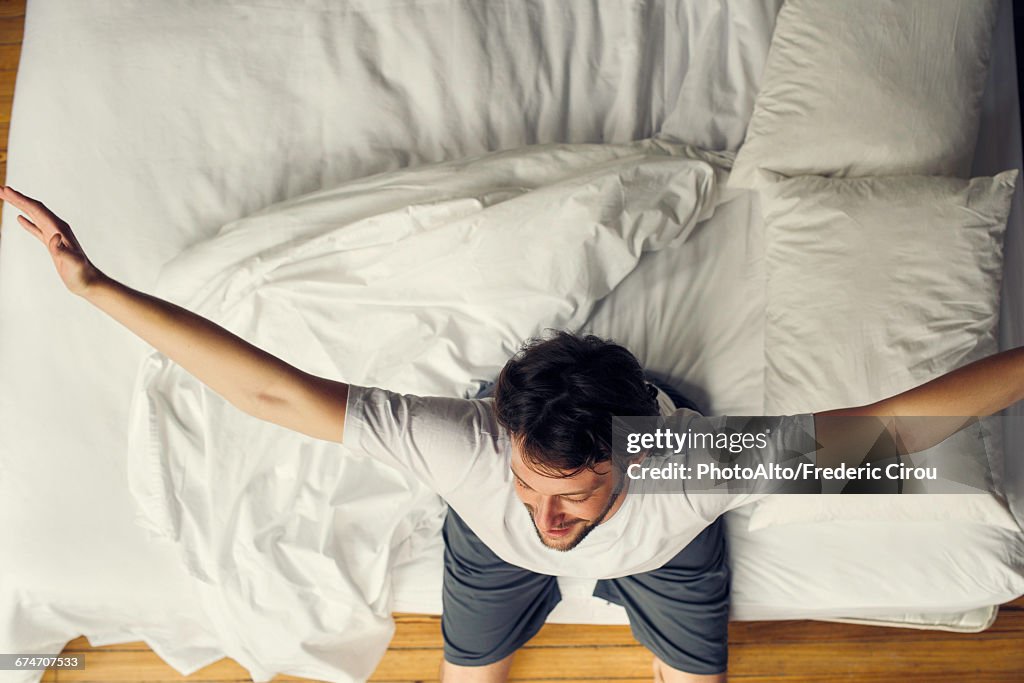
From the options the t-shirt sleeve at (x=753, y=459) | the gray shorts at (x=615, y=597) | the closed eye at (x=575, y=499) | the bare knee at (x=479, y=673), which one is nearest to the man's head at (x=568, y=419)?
the closed eye at (x=575, y=499)

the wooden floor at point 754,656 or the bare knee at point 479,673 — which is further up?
the bare knee at point 479,673

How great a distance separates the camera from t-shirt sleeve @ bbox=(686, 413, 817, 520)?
3.65 feet

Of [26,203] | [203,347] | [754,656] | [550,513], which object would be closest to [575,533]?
[550,513]

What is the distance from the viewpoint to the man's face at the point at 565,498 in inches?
41.3

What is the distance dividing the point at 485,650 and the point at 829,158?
997 millimetres

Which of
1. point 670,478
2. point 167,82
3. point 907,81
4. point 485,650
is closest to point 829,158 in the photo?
point 907,81

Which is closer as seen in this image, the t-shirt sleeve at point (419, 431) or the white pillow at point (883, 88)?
the t-shirt sleeve at point (419, 431)

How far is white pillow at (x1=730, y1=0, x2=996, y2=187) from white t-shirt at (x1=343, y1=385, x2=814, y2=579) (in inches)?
18.7

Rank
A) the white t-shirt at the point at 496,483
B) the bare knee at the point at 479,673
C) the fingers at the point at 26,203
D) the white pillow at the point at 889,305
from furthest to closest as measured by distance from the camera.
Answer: the bare knee at the point at 479,673, the white pillow at the point at 889,305, the white t-shirt at the point at 496,483, the fingers at the point at 26,203

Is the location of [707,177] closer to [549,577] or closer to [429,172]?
[429,172]

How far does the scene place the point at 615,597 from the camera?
4.53 feet

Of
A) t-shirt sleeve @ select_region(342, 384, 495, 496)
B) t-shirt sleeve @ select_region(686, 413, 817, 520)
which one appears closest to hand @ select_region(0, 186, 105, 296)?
t-shirt sleeve @ select_region(342, 384, 495, 496)

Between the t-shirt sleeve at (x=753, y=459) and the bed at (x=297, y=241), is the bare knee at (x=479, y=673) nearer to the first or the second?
the bed at (x=297, y=241)

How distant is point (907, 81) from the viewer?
1.28 metres
